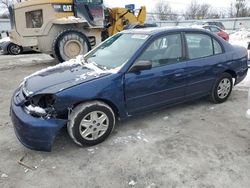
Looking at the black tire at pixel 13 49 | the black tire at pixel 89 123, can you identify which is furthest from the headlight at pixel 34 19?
the black tire at pixel 89 123

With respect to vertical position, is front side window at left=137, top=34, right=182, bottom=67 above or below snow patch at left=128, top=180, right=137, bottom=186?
above

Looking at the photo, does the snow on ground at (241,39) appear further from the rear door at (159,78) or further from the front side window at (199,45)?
the rear door at (159,78)

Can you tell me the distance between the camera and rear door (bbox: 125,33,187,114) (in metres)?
4.14

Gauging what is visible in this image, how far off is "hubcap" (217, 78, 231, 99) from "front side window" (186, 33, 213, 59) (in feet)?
2.15

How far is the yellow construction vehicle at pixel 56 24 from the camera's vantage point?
32.1 feet

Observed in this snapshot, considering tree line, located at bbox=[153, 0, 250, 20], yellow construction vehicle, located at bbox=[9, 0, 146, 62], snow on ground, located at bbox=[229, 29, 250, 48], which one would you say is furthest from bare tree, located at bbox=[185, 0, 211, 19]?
yellow construction vehicle, located at bbox=[9, 0, 146, 62]

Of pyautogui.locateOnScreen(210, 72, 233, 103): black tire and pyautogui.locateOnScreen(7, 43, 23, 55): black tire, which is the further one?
pyautogui.locateOnScreen(7, 43, 23, 55): black tire

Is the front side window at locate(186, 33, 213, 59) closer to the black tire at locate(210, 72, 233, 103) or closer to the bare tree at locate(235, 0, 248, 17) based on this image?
the black tire at locate(210, 72, 233, 103)

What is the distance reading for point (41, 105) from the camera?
12.1ft

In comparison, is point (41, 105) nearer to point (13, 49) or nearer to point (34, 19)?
point (34, 19)

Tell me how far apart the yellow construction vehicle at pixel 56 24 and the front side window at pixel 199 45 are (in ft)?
18.9

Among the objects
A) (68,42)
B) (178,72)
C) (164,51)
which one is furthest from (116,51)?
(68,42)

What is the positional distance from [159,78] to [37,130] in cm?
195

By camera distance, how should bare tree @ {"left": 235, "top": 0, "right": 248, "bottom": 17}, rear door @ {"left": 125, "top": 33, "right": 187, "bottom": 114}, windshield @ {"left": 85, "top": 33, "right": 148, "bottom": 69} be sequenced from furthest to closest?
bare tree @ {"left": 235, "top": 0, "right": 248, "bottom": 17}
windshield @ {"left": 85, "top": 33, "right": 148, "bottom": 69}
rear door @ {"left": 125, "top": 33, "right": 187, "bottom": 114}
